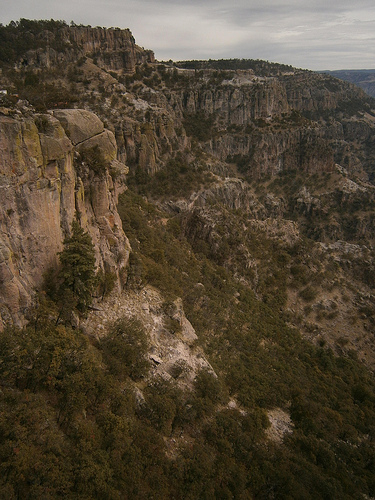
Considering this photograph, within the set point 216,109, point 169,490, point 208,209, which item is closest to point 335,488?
point 169,490

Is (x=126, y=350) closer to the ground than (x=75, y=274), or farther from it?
closer to the ground

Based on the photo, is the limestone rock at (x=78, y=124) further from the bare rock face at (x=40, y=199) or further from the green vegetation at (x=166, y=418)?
the green vegetation at (x=166, y=418)

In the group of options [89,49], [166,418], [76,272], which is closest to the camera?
[166,418]

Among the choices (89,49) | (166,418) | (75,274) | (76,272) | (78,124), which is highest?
(89,49)

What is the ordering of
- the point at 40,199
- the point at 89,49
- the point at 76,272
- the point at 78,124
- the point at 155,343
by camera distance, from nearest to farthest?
the point at 40,199, the point at 76,272, the point at 155,343, the point at 78,124, the point at 89,49

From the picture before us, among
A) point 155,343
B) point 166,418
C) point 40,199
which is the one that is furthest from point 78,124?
point 166,418

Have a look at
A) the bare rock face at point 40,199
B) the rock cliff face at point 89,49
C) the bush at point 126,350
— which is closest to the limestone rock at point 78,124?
the bare rock face at point 40,199

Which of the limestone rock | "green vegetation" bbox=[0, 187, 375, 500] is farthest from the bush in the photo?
the limestone rock

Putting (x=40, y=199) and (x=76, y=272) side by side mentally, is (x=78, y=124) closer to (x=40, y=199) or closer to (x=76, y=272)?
(x=40, y=199)
